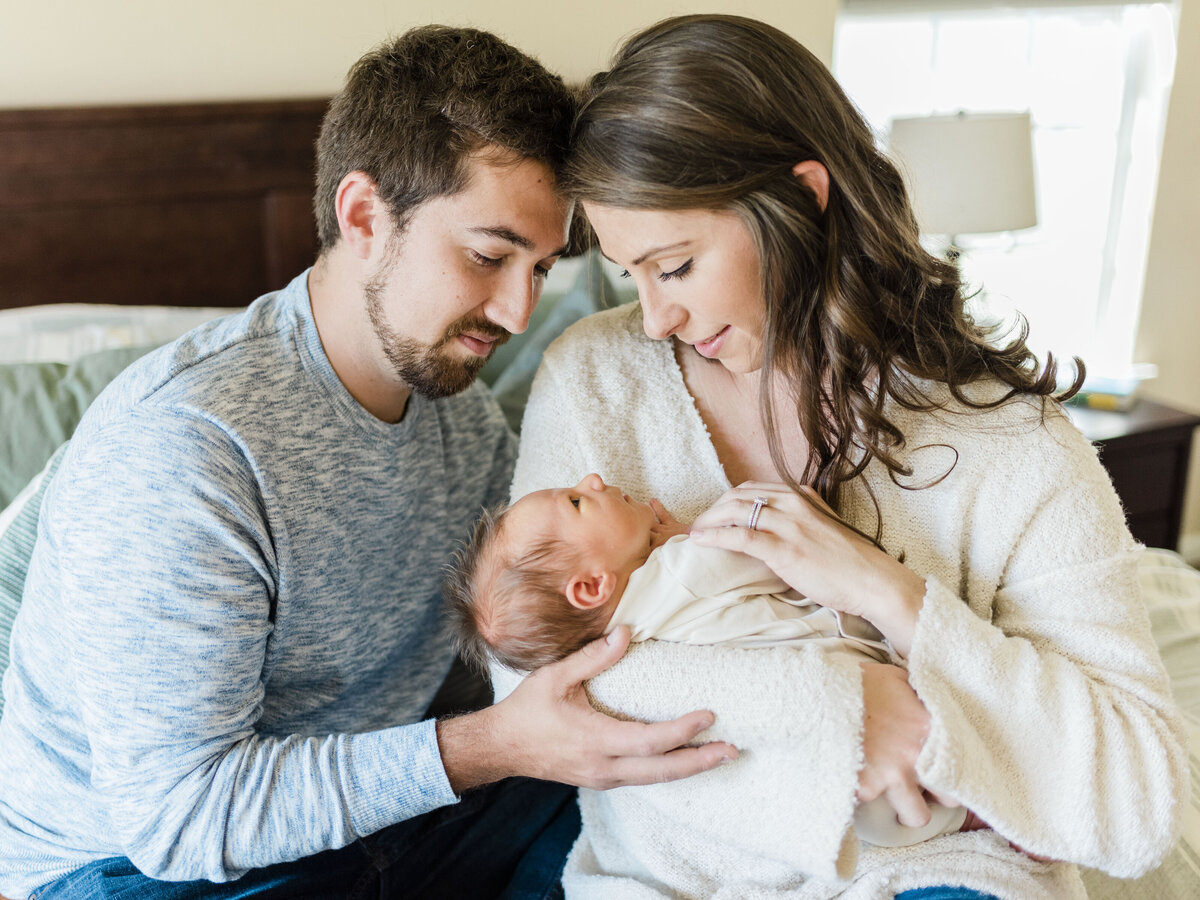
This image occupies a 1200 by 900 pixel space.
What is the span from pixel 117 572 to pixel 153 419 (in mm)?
196

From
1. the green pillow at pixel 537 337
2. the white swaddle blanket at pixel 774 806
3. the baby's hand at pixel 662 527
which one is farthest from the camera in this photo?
the green pillow at pixel 537 337

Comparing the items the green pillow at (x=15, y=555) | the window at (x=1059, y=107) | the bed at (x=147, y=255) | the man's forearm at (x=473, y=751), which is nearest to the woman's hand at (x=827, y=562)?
the man's forearm at (x=473, y=751)

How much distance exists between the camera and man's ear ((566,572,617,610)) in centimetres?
126

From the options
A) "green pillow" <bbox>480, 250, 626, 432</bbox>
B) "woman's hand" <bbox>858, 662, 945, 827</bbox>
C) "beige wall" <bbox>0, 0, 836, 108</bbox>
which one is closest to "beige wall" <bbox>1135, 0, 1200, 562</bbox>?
"beige wall" <bbox>0, 0, 836, 108</bbox>

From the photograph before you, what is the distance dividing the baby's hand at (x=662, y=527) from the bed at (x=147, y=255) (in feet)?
2.42

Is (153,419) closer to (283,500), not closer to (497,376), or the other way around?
(283,500)

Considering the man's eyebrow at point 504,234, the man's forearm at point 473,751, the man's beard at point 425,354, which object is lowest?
the man's forearm at point 473,751

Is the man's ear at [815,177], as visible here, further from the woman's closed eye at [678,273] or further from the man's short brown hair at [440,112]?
the man's short brown hair at [440,112]

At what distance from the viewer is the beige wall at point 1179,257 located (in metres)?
3.32

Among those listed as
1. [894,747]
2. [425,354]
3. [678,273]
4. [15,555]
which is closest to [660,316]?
[678,273]

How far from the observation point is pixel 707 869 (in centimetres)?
131

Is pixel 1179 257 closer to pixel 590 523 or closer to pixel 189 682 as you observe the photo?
pixel 590 523

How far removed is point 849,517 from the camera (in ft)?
4.62

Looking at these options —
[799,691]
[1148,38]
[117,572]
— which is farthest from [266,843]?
[1148,38]
